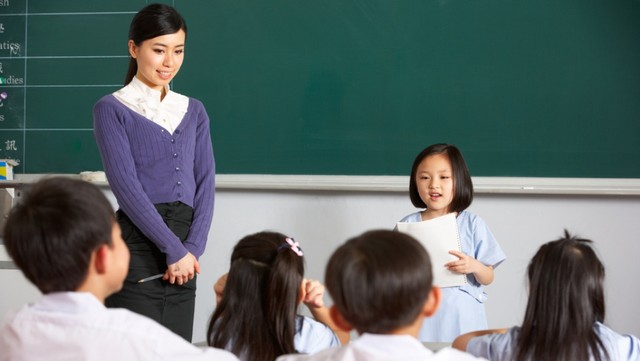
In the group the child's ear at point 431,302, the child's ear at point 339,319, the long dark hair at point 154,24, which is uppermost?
the long dark hair at point 154,24

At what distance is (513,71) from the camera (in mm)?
3518

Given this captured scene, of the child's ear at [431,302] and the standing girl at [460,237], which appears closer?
the child's ear at [431,302]

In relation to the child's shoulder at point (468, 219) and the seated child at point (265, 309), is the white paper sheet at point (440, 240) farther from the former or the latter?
the seated child at point (265, 309)

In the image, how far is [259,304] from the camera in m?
1.93

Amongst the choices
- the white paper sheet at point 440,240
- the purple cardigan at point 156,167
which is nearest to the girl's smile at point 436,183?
the white paper sheet at point 440,240

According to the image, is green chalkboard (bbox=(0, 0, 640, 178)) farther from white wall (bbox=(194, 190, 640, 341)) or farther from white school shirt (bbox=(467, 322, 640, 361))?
white school shirt (bbox=(467, 322, 640, 361))

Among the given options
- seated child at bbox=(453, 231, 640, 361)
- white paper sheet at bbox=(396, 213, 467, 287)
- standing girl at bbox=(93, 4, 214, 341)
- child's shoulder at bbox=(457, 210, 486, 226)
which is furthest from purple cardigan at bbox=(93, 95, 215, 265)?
seated child at bbox=(453, 231, 640, 361)

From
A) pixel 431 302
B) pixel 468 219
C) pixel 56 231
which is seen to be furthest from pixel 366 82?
pixel 56 231

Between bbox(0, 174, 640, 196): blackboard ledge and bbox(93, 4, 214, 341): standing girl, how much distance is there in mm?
1122

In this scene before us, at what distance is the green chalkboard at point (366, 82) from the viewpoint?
3.47 metres

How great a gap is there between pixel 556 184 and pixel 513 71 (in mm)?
533

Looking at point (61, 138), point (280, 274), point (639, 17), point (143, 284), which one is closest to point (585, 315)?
point (280, 274)

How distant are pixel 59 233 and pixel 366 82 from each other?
239 centimetres

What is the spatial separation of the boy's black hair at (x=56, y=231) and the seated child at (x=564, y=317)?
898 mm
